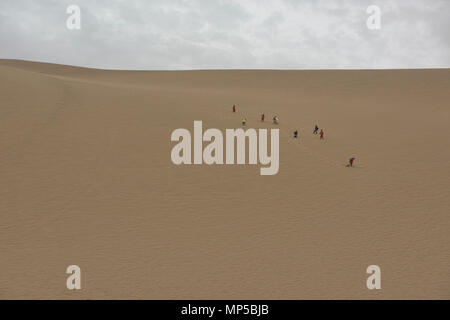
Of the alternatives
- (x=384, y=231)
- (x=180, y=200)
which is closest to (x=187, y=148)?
(x=180, y=200)

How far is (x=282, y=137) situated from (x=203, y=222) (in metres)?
12.4

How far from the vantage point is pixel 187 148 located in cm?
2161

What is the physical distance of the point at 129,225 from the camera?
13.3m

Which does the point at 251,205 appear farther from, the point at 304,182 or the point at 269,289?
the point at 269,289

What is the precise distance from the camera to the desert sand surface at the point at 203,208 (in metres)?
10.4

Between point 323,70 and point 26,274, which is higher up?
point 323,70

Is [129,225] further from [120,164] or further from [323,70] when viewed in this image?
[323,70]

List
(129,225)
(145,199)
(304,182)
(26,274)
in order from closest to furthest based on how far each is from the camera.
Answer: (26,274)
(129,225)
(145,199)
(304,182)

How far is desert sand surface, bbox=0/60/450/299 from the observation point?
10.4 meters

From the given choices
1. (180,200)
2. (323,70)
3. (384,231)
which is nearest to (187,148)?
(180,200)

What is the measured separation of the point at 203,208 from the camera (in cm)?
1488
